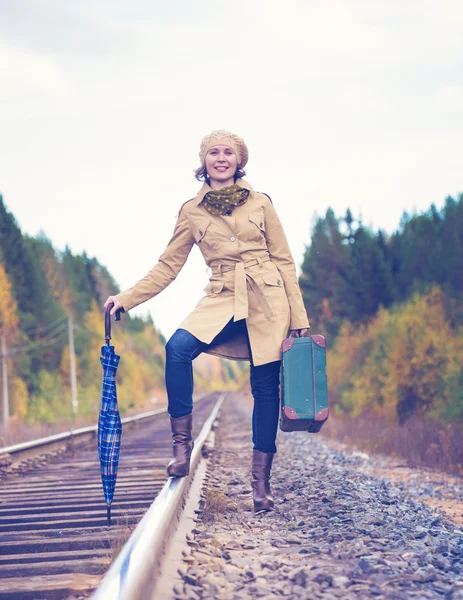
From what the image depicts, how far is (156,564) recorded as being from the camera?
8.09 feet

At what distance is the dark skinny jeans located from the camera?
362 cm

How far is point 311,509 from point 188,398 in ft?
3.04

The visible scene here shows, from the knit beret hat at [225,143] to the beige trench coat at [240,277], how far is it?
0.52 feet

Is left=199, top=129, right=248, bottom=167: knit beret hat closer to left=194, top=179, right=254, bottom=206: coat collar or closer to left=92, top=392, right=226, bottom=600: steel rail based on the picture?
left=194, top=179, right=254, bottom=206: coat collar

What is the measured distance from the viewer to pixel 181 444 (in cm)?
379

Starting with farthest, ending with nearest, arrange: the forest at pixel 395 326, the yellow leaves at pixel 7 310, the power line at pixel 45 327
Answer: the power line at pixel 45 327, the yellow leaves at pixel 7 310, the forest at pixel 395 326

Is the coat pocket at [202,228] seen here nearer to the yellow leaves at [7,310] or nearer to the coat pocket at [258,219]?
the coat pocket at [258,219]

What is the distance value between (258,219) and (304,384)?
0.92 m

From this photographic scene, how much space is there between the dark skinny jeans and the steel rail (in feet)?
1.65

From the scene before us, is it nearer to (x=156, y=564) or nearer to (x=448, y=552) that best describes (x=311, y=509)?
(x=448, y=552)

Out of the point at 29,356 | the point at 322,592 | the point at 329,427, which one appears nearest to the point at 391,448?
the point at 329,427

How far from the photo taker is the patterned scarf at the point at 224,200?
3793 mm

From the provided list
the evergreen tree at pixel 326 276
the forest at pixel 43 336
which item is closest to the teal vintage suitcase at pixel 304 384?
the forest at pixel 43 336

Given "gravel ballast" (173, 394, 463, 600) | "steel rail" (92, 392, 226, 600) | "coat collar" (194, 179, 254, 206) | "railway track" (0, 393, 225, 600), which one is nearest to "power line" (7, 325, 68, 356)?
"railway track" (0, 393, 225, 600)
